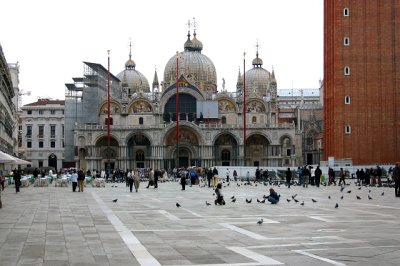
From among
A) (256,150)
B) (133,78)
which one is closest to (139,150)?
(256,150)

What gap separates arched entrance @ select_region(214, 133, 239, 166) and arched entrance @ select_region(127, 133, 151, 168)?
9.52m

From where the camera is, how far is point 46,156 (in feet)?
381

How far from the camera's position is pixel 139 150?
9488 cm

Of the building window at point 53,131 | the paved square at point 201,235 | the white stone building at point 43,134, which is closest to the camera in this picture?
the paved square at point 201,235

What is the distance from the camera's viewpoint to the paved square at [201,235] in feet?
37.3

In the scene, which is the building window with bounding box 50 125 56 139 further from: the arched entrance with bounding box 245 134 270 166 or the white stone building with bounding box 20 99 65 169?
the arched entrance with bounding box 245 134 270 166

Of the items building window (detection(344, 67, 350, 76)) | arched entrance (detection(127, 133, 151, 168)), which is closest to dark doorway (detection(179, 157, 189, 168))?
arched entrance (detection(127, 133, 151, 168))

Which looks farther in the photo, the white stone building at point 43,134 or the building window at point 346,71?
the white stone building at point 43,134

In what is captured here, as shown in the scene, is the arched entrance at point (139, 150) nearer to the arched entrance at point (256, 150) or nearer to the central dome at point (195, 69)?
the central dome at point (195, 69)

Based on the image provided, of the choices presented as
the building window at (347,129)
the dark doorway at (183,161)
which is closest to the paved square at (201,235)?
the building window at (347,129)

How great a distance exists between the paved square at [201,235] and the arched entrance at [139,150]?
70601 millimetres

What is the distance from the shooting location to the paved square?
37.3 ft

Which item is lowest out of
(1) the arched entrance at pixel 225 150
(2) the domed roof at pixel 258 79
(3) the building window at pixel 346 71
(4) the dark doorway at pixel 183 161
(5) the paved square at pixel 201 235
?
(5) the paved square at pixel 201 235

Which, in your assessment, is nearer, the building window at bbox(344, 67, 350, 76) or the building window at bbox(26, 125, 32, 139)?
the building window at bbox(344, 67, 350, 76)
